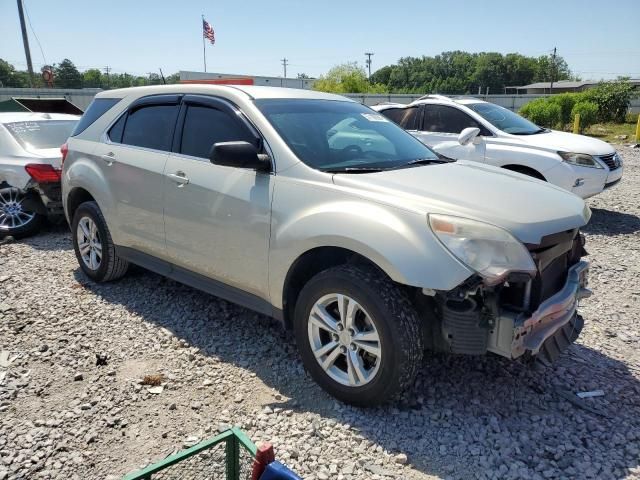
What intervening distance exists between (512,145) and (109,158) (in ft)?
18.5

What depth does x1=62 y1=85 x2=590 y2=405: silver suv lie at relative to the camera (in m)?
2.64

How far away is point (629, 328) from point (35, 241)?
22.4 feet

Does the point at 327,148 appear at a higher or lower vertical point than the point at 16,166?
higher

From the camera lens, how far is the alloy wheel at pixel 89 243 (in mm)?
4867

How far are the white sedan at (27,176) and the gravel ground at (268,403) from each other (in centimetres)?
239

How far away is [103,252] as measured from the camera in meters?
4.80

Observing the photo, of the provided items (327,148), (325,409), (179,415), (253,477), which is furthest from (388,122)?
(253,477)

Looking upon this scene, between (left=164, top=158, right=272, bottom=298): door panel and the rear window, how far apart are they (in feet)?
13.6

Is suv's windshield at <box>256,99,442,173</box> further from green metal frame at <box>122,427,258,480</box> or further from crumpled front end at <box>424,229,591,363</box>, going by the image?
green metal frame at <box>122,427,258,480</box>

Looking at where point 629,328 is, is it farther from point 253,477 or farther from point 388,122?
→ point 253,477

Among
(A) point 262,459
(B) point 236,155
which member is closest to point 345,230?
(B) point 236,155

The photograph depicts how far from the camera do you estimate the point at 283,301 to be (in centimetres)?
324

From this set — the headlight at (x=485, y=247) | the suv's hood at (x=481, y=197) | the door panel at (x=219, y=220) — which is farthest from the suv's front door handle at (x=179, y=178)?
the headlight at (x=485, y=247)

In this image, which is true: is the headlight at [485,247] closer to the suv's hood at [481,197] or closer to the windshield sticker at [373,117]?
the suv's hood at [481,197]
